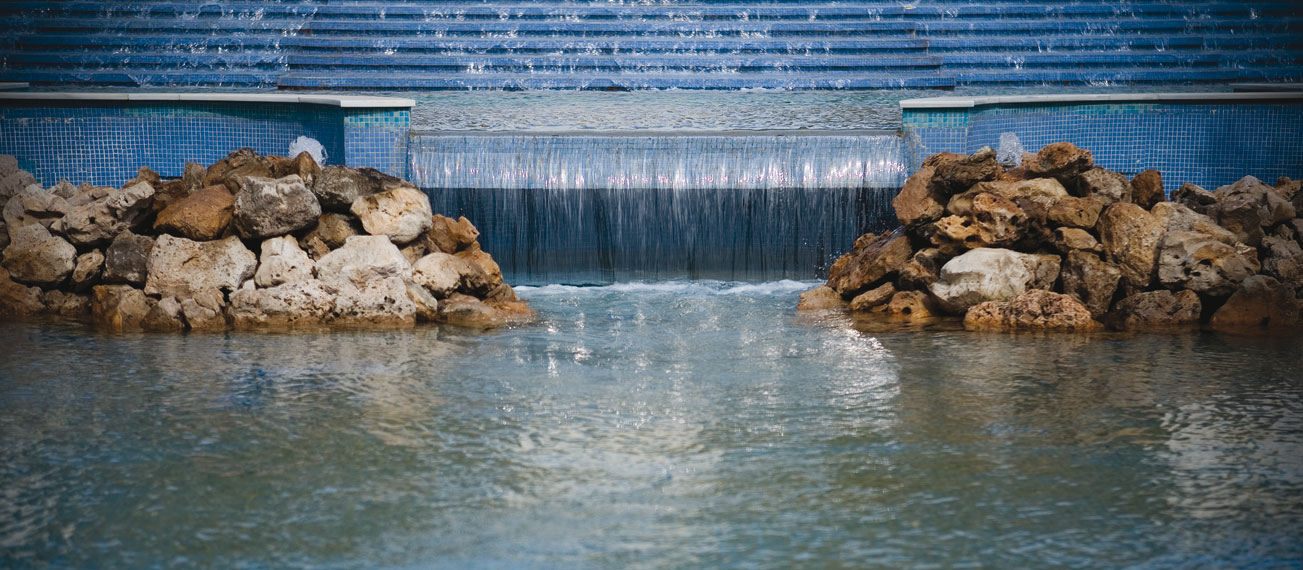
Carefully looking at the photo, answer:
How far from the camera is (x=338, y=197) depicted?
6.72m

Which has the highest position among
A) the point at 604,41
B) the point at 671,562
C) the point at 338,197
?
the point at 604,41

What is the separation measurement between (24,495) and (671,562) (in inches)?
72.1

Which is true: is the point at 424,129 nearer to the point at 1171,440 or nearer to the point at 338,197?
the point at 338,197

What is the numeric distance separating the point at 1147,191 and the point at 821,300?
186cm

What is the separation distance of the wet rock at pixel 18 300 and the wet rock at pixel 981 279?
15.6 ft

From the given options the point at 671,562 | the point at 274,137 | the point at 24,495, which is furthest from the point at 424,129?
the point at 671,562

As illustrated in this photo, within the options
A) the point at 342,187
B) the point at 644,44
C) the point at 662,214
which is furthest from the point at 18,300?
the point at 644,44

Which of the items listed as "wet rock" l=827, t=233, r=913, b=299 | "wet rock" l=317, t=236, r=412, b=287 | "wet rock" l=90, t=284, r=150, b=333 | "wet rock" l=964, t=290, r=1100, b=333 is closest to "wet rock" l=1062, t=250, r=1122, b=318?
"wet rock" l=964, t=290, r=1100, b=333

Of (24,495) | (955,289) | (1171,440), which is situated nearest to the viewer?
(24,495)

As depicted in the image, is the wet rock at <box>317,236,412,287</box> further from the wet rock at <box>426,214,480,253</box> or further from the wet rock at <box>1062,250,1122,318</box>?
the wet rock at <box>1062,250,1122,318</box>

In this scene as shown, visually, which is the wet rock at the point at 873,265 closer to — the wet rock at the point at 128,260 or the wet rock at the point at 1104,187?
the wet rock at the point at 1104,187

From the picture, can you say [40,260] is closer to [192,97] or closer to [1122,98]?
[192,97]

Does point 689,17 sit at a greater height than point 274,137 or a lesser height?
greater

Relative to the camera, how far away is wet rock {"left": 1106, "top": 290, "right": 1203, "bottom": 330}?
242 inches
